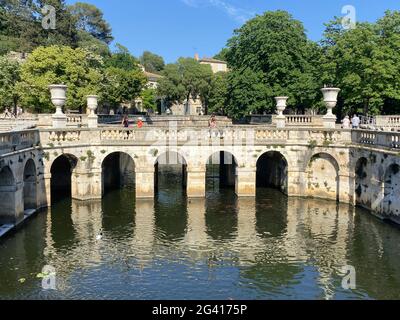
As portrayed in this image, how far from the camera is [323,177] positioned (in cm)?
3475

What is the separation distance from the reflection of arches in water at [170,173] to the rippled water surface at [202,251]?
23.5 feet

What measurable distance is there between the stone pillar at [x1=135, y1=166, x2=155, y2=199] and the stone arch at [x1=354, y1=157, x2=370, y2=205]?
542 inches

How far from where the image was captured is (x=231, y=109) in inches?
2119

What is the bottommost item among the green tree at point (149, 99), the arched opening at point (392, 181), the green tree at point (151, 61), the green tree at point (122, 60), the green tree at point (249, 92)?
the arched opening at point (392, 181)

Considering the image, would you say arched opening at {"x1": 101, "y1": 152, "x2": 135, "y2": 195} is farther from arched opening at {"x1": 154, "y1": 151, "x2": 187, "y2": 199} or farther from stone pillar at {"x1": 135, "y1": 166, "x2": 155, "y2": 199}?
stone pillar at {"x1": 135, "y1": 166, "x2": 155, "y2": 199}

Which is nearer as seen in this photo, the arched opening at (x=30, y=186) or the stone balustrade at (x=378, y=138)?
the stone balustrade at (x=378, y=138)

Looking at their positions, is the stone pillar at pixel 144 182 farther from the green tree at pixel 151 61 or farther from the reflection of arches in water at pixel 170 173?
the green tree at pixel 151 61

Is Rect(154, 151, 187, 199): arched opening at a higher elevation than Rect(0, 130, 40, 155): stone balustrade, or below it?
below

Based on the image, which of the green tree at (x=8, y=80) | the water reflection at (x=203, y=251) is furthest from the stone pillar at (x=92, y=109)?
the green tree at (x=8, y=80)

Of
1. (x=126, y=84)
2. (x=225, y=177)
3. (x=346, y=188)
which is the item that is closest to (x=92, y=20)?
(x=126, y=84)

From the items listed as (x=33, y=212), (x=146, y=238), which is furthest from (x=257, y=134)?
(x=33, y=212)

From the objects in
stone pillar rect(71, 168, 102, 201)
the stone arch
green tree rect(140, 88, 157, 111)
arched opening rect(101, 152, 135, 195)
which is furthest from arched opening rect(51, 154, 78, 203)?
green tree rect(140, 88, 157, 111)

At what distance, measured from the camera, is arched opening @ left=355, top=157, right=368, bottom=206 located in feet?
103

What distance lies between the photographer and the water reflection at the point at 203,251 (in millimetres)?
19250
